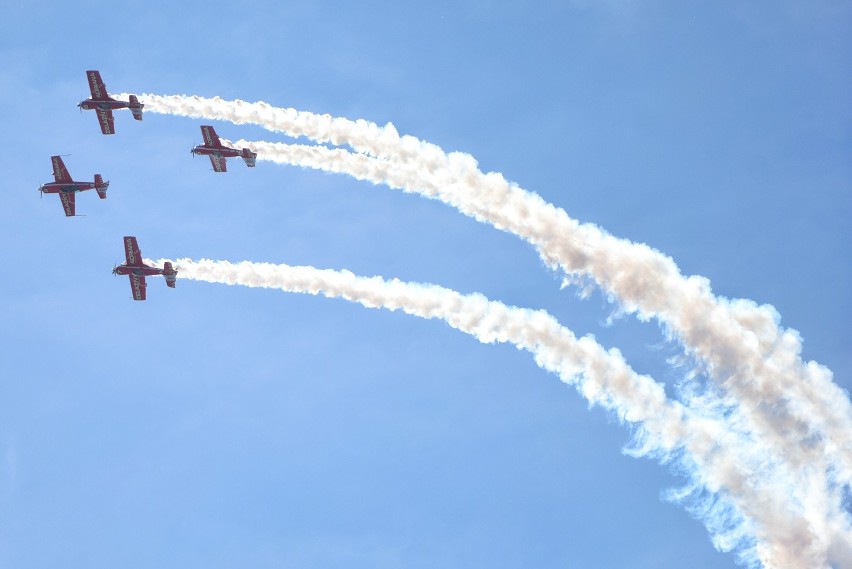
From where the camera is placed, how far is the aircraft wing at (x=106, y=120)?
92.3 metres

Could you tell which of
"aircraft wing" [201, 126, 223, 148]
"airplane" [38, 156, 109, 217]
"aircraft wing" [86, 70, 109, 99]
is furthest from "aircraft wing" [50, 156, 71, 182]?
"aircraft wing" [201, 126, 223, 148]

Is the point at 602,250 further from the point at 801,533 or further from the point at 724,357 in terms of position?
the point at 801,533

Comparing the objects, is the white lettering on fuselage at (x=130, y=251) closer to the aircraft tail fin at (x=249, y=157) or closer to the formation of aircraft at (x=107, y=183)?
the formation of aircraft at (x=107, y=183)

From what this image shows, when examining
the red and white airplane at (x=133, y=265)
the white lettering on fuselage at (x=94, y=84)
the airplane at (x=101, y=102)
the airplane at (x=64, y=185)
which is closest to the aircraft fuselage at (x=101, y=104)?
the airplane at (x=101, y=102)

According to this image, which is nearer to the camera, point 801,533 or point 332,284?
point 801,533

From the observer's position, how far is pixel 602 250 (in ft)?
253

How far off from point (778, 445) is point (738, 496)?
387cm

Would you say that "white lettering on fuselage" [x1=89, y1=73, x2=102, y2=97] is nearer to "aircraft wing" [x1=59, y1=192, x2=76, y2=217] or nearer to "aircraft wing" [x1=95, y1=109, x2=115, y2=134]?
"aircraft wing" [x1=95, y1=109, x2=115, y2=134]

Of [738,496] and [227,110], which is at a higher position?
[227,110]

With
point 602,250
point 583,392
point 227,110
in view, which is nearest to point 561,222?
point 602,250

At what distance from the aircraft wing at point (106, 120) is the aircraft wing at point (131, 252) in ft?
27.4

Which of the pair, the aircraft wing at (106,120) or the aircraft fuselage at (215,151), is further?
the aircraft wing at (106,120)

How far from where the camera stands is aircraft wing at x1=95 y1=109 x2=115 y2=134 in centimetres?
9231

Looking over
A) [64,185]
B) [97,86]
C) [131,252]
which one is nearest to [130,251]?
[131,252]
